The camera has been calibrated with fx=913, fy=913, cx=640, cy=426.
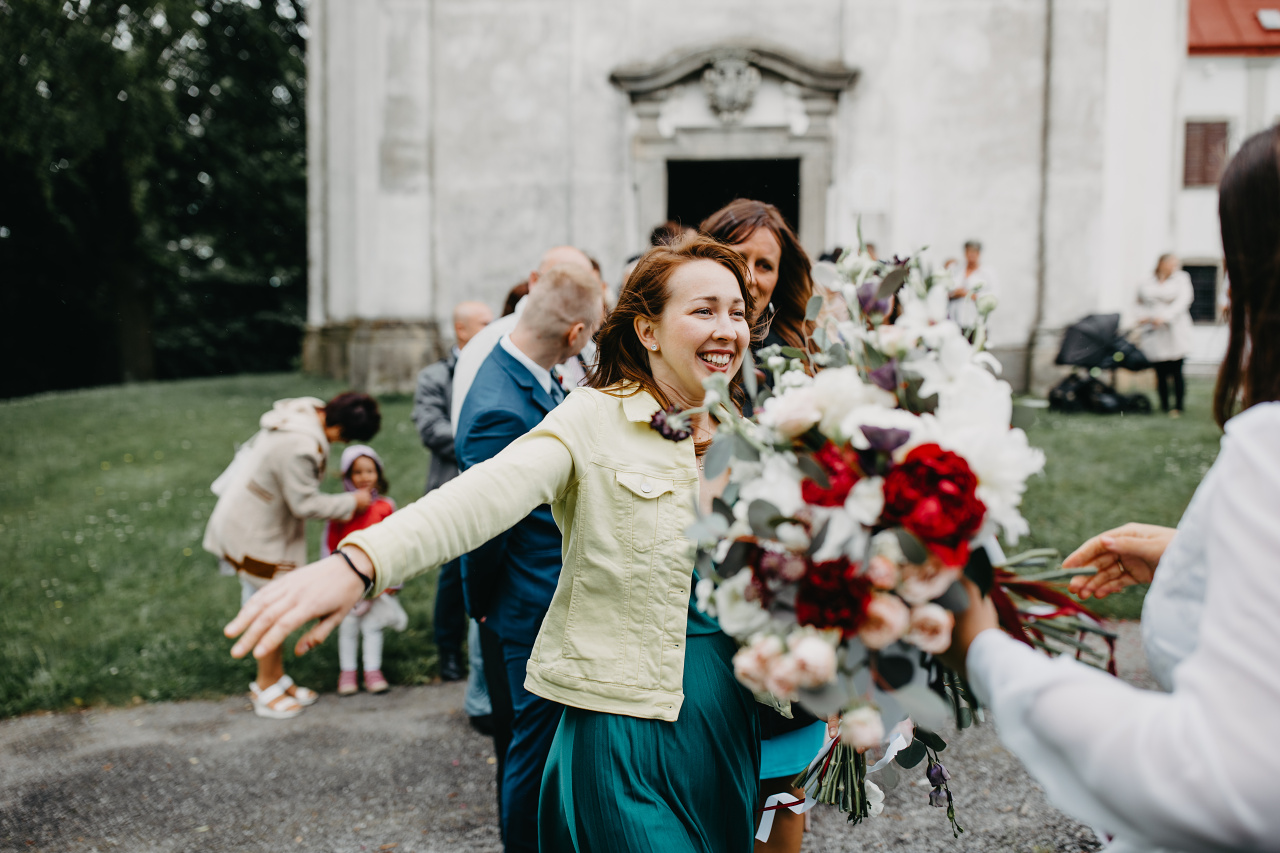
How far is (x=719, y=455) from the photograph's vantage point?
1580mm

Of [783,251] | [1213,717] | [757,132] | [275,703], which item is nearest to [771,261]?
[783,251]

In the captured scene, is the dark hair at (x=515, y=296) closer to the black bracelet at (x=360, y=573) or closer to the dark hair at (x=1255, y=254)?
the black bracelet at (x=360, y=573)

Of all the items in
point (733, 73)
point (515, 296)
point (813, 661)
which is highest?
point (733, 73)

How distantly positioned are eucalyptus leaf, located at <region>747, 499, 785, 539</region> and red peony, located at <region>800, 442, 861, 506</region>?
0.06m

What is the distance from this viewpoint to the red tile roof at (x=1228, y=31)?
2498 centimetres

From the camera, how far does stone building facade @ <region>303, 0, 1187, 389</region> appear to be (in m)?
13.6

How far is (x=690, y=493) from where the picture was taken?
2172mm

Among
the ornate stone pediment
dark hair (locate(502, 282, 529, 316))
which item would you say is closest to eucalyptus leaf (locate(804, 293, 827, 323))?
dark hair (locate(502, 282, 529, 316))

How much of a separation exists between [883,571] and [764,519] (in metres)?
0.20

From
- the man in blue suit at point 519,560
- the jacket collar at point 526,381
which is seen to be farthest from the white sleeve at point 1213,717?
the jacket collar at point 526,381

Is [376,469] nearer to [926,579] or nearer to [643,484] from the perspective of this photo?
[643,484]

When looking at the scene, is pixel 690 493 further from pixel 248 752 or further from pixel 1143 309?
pixel 1143 309

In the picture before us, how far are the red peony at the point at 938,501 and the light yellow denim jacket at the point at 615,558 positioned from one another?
747 mm

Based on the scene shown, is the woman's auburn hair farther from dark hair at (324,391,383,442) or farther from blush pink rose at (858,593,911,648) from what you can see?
dark hair at (324,391,383,442)
